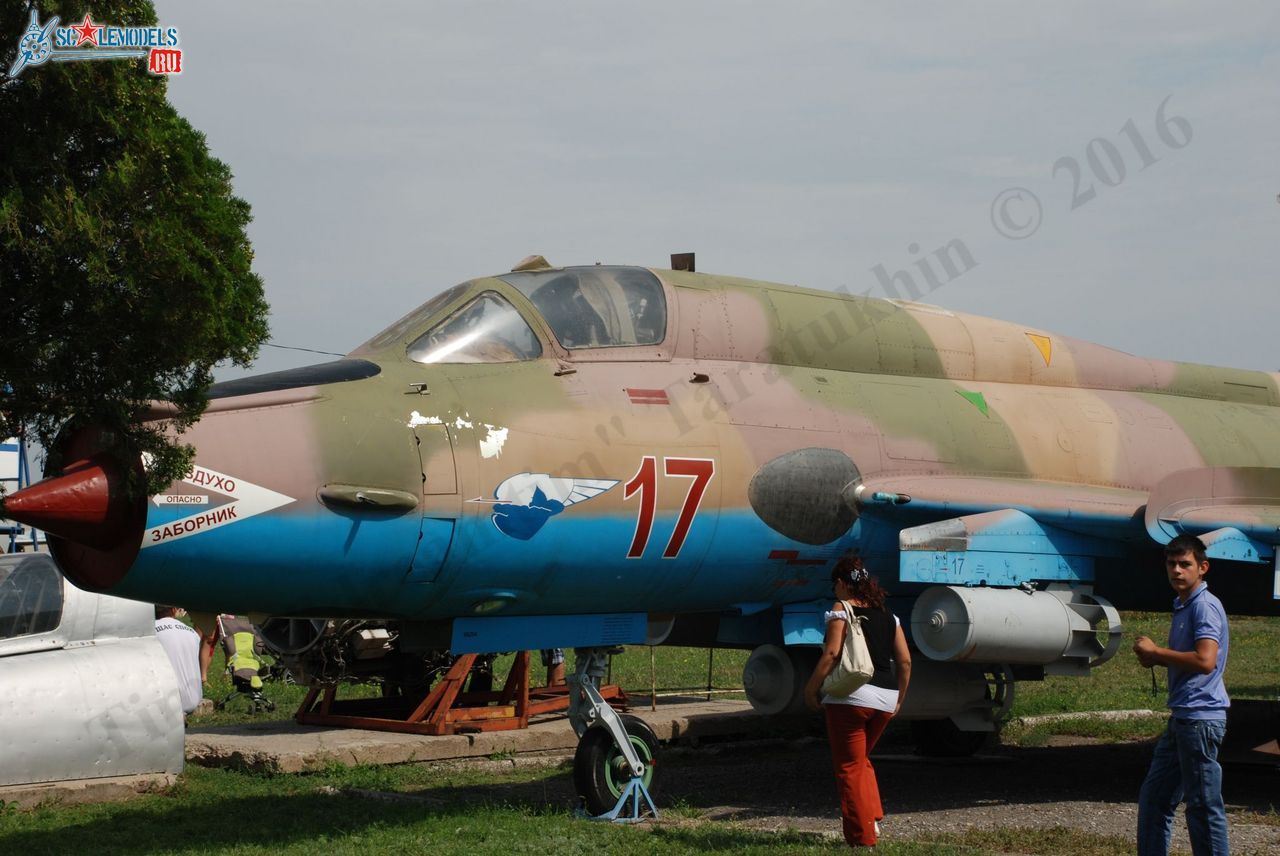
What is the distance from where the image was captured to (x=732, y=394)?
956 centimetres

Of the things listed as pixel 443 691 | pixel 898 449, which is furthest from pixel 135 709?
pixel 898 449

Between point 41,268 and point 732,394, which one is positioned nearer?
point 41,268

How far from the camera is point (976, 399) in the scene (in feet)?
36.0

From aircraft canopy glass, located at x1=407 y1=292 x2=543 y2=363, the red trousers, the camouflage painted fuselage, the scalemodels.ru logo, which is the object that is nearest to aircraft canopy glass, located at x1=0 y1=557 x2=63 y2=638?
the camouflage painted fuselage

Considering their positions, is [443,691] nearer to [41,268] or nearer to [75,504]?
[75,504]

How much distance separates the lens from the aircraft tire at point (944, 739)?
1307 centimetres

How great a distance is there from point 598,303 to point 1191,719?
4.56 meters

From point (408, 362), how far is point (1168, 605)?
658cm

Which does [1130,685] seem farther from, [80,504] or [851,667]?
[80,504]

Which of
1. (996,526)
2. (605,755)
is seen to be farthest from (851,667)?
(996,526)

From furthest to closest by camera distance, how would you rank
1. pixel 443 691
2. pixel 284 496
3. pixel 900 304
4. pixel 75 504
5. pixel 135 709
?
1. pixel 443 691
2. pixel 900 304
3. pixel 135 709
4. pixel 284 496
5. pixel 75 504

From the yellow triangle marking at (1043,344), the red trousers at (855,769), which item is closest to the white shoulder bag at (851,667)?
the red trousers at (855,769)

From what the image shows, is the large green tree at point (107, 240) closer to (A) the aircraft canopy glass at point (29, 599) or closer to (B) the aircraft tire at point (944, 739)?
(A) the aircraft canopy glass at point (29, 599)

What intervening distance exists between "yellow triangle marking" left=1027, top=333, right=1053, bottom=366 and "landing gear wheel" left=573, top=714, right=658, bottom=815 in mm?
4864
